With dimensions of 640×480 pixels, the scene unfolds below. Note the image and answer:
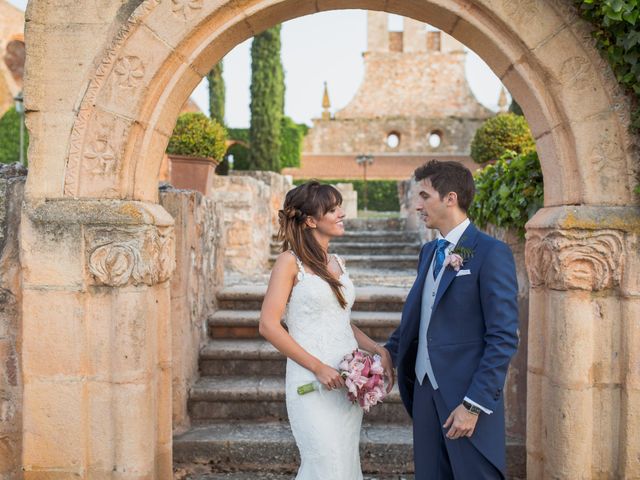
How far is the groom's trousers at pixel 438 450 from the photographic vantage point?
7.45 ft

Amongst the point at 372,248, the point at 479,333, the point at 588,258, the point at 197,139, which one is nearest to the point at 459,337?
the point at 479,333

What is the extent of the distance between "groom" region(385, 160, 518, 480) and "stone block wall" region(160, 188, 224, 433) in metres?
2.07

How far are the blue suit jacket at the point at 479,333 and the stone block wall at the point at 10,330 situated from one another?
2255mm

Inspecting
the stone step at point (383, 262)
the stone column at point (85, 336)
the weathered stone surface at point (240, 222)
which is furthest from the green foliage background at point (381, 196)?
the stone column at point (85, 336)

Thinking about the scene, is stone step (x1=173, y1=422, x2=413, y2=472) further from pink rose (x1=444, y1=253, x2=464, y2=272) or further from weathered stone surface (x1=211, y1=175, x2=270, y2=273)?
weathered stone surface (x1=211, y1=175, x2=270, y2=273)

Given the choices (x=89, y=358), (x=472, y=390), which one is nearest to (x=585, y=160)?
(x=472, y=390)

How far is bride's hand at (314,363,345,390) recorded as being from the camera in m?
2.31

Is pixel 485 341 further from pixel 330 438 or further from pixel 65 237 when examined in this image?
pixel 65 237

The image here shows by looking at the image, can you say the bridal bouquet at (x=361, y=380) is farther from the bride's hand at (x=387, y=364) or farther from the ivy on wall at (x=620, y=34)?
the ivy on wall at (x=620, y=34)

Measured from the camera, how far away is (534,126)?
3021mm

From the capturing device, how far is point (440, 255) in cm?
241

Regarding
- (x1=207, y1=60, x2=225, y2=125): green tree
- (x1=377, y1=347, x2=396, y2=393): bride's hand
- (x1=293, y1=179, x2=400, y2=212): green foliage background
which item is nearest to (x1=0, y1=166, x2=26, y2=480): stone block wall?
(x1=377, y1=347, x2=396, y2=393): bride's hand

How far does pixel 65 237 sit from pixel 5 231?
0.41 metres

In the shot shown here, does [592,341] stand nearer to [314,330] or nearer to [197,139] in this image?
[314,330]
